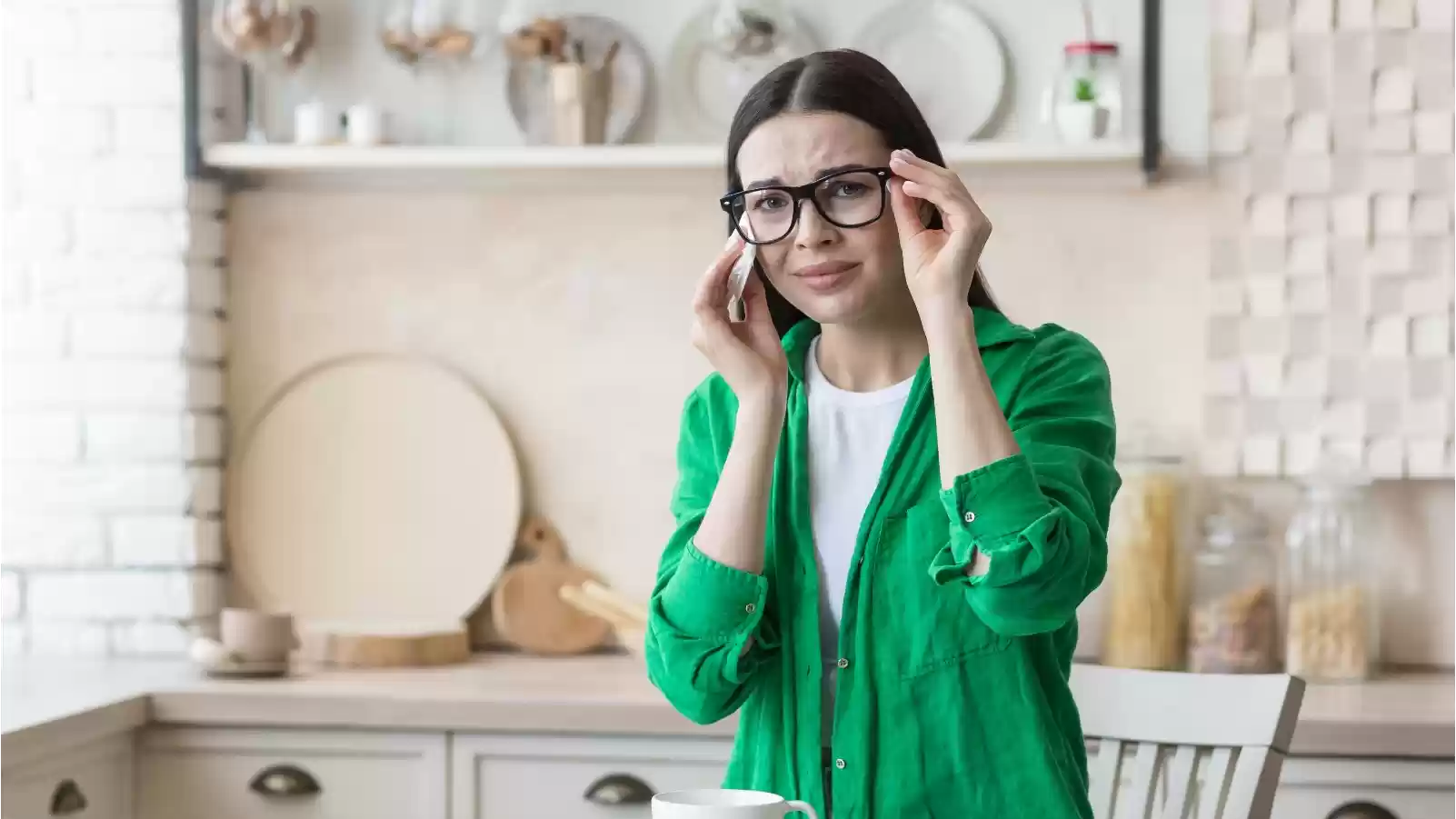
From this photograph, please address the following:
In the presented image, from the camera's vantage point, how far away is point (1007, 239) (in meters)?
2.78

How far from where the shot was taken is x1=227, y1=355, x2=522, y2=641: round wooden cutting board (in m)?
2.88

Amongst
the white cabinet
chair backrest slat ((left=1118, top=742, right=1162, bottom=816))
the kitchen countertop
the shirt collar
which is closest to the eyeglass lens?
the shirt collar

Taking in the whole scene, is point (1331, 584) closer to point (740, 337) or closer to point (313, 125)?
point (740, 337)

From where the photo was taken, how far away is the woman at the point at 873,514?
130cm

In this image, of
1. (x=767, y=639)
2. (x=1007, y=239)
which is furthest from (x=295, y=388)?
(x=767, y=639)

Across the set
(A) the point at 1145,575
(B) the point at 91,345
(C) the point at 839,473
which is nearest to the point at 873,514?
(C) the point at 839,473

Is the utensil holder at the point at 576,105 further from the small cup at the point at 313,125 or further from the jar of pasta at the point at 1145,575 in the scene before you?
the jar of pasta at the point at 1145,575

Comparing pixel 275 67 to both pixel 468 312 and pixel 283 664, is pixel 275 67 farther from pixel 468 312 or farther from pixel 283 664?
pixel 283 664

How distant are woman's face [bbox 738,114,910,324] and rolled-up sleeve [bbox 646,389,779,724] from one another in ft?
0.76

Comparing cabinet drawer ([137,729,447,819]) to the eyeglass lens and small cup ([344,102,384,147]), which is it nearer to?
small cup ([344,102,384,147])

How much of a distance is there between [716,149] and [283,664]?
105cm

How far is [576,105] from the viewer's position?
273 cm

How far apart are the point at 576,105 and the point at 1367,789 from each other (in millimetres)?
1590

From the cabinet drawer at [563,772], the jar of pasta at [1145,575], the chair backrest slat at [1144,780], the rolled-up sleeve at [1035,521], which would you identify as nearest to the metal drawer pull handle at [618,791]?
the cabinet drawer at [563,772]
